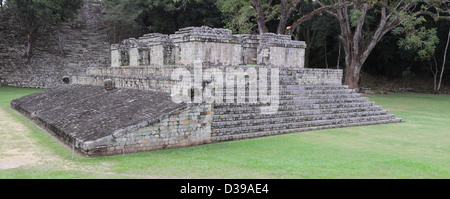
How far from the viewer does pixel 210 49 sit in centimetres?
1087

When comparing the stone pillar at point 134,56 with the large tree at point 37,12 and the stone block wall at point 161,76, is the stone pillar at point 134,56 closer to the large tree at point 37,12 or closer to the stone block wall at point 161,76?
the stone block wall at point 161,76

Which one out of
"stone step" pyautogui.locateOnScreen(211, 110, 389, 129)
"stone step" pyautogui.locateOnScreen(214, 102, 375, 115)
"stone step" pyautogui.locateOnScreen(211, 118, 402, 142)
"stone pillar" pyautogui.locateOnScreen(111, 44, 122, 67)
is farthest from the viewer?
"stone pillar" pyautogui.locateOnScreen(111, 44, 122, 67)

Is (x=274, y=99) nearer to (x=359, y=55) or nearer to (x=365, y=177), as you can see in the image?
(x=365, y=177)

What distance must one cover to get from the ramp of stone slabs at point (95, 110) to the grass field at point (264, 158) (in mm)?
521

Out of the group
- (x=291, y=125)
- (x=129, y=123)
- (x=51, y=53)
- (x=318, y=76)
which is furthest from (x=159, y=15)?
(x=129, y=123)

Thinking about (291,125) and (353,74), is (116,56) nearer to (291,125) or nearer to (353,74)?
(291,125)

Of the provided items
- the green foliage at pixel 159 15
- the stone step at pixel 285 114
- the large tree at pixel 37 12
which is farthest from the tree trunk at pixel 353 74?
the large tree at pixel 37 12

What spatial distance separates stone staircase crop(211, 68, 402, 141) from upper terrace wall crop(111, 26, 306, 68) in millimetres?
1364

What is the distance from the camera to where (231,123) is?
902cm

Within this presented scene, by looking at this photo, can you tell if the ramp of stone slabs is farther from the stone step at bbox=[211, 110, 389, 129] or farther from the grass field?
the stone step at bbox=[211, 110, 389, 129]

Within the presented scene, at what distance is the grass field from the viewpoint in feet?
19.6

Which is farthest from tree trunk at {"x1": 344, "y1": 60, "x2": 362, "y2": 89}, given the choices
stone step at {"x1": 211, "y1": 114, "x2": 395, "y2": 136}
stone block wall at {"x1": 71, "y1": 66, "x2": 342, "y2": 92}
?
stone step at {"x1": 211, "y1": 114, "x2": 395, "y2": 136}

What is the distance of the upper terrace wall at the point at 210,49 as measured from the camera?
35.4 feet

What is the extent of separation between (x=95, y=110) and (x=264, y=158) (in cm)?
515
